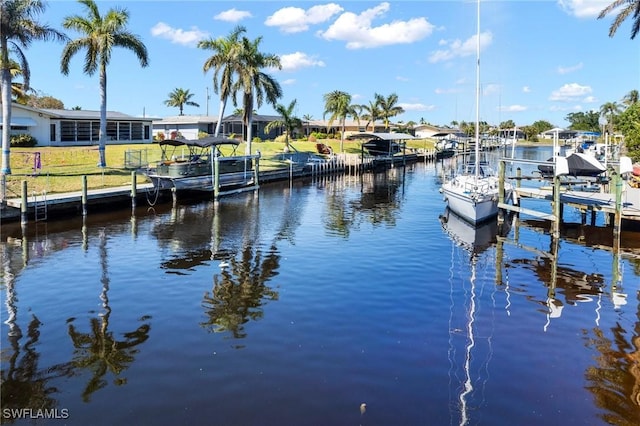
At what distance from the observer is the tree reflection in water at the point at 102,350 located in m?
10.4

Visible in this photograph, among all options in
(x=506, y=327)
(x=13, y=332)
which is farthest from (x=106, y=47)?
(x=506, y=327)

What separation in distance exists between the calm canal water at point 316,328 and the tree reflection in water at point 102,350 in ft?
0.16

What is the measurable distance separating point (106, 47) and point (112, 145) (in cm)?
1970

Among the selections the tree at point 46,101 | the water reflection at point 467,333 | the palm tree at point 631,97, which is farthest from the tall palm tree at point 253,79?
the palm tree at point 631,97

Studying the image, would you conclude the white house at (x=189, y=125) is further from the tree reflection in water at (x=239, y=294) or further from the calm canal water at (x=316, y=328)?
the tree reflection in water at (x=239, y=294)

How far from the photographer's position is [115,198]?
1231 inches

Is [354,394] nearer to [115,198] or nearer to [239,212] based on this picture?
[239,212]

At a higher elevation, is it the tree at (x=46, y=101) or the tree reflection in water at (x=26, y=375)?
the tree at (x=46, y=101)

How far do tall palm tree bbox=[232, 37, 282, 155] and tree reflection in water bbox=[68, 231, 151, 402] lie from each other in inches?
1522

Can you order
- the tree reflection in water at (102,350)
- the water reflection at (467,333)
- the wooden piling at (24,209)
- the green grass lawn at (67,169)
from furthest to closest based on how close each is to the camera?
the green grass lawn at (67,169), the wooden piling at (24,209), the tree reflection in water at (102,350), the water reflection at (467,333)

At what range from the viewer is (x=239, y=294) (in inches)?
627

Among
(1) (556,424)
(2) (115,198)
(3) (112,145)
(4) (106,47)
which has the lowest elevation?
(1) (556,424)

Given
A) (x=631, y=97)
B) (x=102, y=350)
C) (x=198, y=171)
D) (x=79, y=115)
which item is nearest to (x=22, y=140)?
Result: (x=79, y=115)

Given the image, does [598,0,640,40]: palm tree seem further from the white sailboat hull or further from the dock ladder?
the dock ladder
